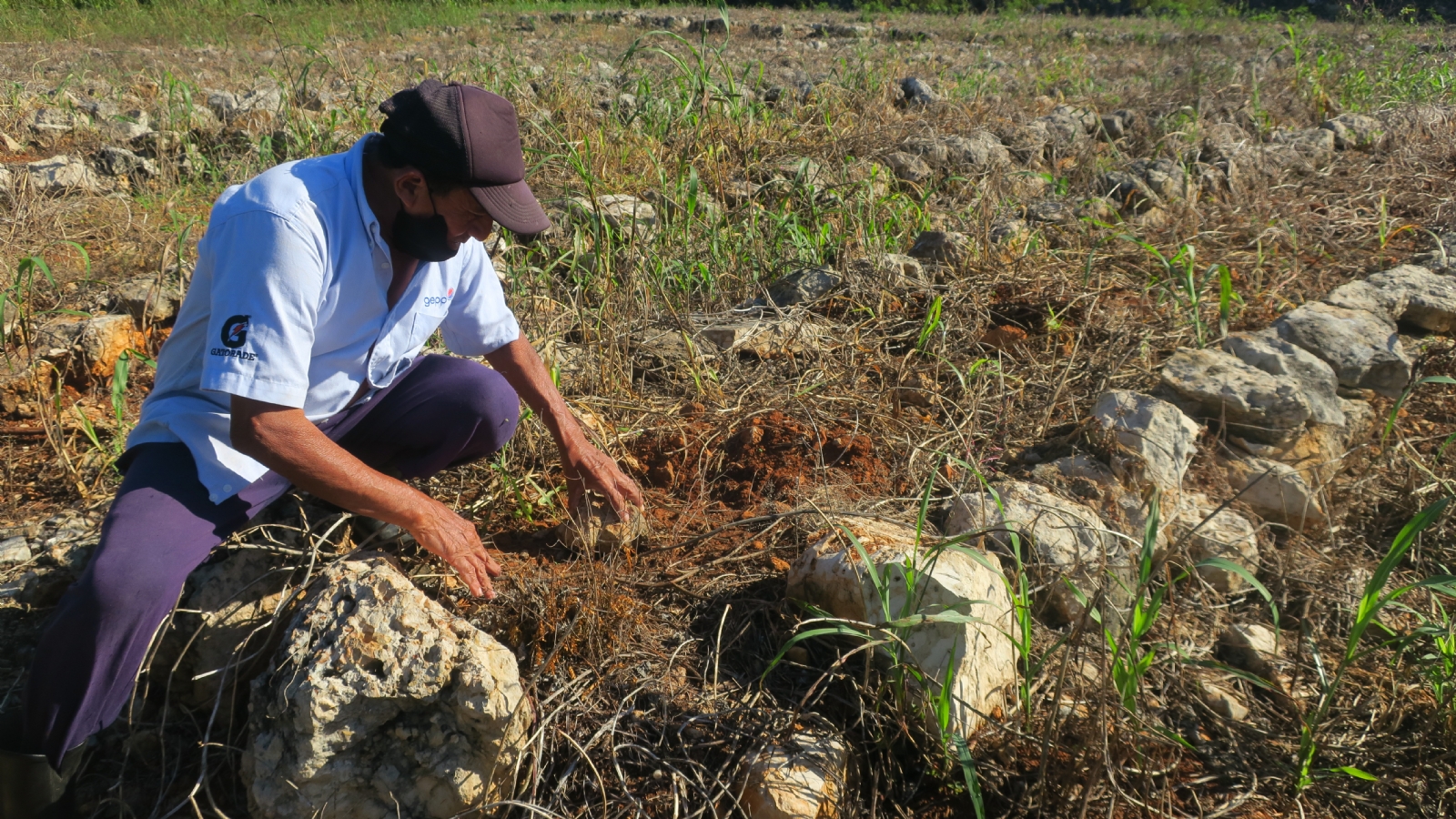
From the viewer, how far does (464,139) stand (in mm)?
1836

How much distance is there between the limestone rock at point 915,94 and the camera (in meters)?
6.41

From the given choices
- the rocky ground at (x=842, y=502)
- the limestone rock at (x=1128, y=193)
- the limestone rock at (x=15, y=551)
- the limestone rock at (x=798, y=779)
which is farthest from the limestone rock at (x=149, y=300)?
the limestone rock at (x=1128, y=193)

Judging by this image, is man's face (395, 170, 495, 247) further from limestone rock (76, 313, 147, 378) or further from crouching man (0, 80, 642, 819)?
limestone rock (76, 313, 147, 378)

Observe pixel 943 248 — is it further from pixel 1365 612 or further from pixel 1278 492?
pixel 1365 612

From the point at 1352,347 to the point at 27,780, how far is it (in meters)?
3.74

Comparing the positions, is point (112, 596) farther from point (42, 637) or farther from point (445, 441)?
point (445, 441)

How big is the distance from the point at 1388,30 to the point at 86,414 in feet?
37.5

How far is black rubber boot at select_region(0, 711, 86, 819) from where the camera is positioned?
172 centimetres

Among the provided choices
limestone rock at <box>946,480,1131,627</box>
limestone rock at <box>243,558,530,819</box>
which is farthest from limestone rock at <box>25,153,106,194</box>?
limestone rock at <box>946,480,1131,627</box>

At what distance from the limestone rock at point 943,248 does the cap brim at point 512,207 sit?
2.10 metres

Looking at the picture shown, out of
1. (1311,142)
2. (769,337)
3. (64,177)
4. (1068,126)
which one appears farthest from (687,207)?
(1311,142)

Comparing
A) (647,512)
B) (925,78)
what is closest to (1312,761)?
(647,512)

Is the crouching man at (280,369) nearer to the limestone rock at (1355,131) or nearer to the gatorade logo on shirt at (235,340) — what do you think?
the gatorade logo on shirt at (235,340)

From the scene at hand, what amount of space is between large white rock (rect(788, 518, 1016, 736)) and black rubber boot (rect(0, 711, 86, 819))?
146 cm
